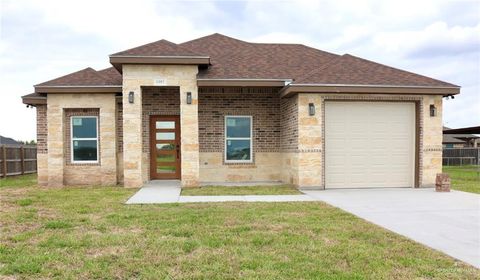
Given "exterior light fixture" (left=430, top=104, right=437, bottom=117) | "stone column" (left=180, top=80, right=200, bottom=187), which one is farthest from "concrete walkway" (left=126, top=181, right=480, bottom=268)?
"exterior light fixture" (left=430, top=104, right=437, bottom=117)

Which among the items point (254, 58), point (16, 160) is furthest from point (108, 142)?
point (16, 160)

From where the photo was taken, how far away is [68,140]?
556 inches

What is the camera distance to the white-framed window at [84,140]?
46.6ft

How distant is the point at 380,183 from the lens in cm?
1291

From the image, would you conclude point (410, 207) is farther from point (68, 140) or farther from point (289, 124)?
point (68, 140)

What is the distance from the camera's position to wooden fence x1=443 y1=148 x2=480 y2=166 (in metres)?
31.8

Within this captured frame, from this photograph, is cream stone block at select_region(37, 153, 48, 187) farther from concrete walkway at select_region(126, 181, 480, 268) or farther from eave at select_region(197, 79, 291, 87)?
eave at select_region(197, 79, 291, 87)

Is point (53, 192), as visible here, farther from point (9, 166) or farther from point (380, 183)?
point (380, 183)

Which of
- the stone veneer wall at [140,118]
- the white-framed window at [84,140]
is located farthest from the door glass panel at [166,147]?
the white-framed window at [84,140]

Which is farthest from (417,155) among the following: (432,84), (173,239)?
(173,239)

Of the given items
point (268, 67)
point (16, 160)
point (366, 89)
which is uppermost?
point (268, 67)

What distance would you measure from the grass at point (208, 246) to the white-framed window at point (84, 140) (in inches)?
220

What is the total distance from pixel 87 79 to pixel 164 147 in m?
3.65

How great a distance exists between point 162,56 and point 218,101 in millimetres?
2902
